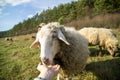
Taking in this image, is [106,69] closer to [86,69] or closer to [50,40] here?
[86,69]

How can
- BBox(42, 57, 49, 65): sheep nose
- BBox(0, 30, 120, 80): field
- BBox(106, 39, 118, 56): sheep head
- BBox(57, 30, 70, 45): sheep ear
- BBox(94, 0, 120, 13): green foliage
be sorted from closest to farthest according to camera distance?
BBox(42, 57, 49, 65): sheep nose → BBox(57, 30, 70, 45): sheep ear → BBox(0, 30, 120, 80): field → BBox(106, 39, 118, 56): sheep head → BBox(94, 0, 120, 13): green foliage

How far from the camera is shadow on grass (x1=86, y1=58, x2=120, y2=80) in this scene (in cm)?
812

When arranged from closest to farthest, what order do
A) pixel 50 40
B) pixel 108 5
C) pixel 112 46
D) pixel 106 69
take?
pixel 50 40 < pixel 106 69 < pixel 112 46 < pixel 108 5

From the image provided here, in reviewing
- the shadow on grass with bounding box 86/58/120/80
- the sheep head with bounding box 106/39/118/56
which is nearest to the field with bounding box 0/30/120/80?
the shadow on grass with bounding box 86/58/120/80

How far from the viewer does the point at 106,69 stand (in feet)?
27.4

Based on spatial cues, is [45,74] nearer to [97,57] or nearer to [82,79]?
[82,79]

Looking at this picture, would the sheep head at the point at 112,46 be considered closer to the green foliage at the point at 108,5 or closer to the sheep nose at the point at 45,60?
the sheep nose at the point at 45,60

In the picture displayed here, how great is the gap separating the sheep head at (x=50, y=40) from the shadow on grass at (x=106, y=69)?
2116 mm

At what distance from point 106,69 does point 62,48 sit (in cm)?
217

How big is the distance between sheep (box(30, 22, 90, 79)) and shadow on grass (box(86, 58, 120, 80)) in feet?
3.39

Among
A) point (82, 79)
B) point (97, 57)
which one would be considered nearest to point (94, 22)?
point (97, 57)

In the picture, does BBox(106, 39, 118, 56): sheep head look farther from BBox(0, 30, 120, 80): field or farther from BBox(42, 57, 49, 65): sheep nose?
BBox(42, 57, 49, 65): sheep nose

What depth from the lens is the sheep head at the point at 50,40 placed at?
20.0 feet

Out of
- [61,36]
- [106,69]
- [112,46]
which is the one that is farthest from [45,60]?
[112,46]
